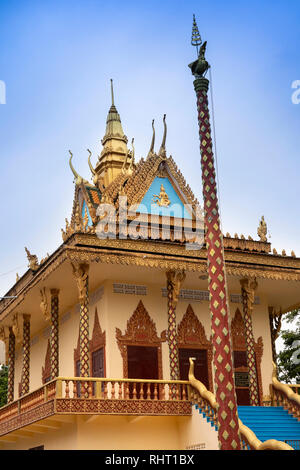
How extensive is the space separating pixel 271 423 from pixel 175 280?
4.27 metres

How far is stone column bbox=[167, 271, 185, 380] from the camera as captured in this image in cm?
1719

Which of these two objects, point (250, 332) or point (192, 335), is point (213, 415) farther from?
point (192, 335)

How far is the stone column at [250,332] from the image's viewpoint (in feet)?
59.6

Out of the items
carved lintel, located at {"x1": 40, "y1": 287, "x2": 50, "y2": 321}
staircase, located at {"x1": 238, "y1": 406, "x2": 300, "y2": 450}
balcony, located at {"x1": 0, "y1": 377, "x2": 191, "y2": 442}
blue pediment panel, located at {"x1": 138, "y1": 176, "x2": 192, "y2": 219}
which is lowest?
staircase, located at {"x1": 238, "y1": 406, "x2": 300, "y2": 450}

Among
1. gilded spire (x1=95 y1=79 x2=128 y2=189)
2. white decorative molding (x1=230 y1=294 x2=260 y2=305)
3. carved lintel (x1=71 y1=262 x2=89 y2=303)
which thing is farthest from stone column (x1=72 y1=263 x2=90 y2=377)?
gilded spire (x1=95 y1=79 x2=128 y2=189)

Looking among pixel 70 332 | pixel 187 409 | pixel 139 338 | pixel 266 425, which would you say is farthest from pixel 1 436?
pixel 266 425

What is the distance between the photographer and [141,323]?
18.6 m

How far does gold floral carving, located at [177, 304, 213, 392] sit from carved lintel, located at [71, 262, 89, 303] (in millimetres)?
3854

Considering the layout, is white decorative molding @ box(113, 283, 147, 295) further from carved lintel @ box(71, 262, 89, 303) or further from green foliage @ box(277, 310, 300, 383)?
green foliage @ box(277, 310, 300, 383)

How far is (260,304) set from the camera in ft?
68.7

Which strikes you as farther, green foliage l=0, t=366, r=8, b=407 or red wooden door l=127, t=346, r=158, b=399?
green foliage l=0, t=366, r=8, b=407

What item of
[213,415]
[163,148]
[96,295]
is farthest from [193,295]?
[213,415]

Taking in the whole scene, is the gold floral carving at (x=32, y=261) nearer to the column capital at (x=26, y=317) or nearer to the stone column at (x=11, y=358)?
the column capital at (x=26, y=317)

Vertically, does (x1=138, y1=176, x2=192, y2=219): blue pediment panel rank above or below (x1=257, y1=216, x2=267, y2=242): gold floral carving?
above
